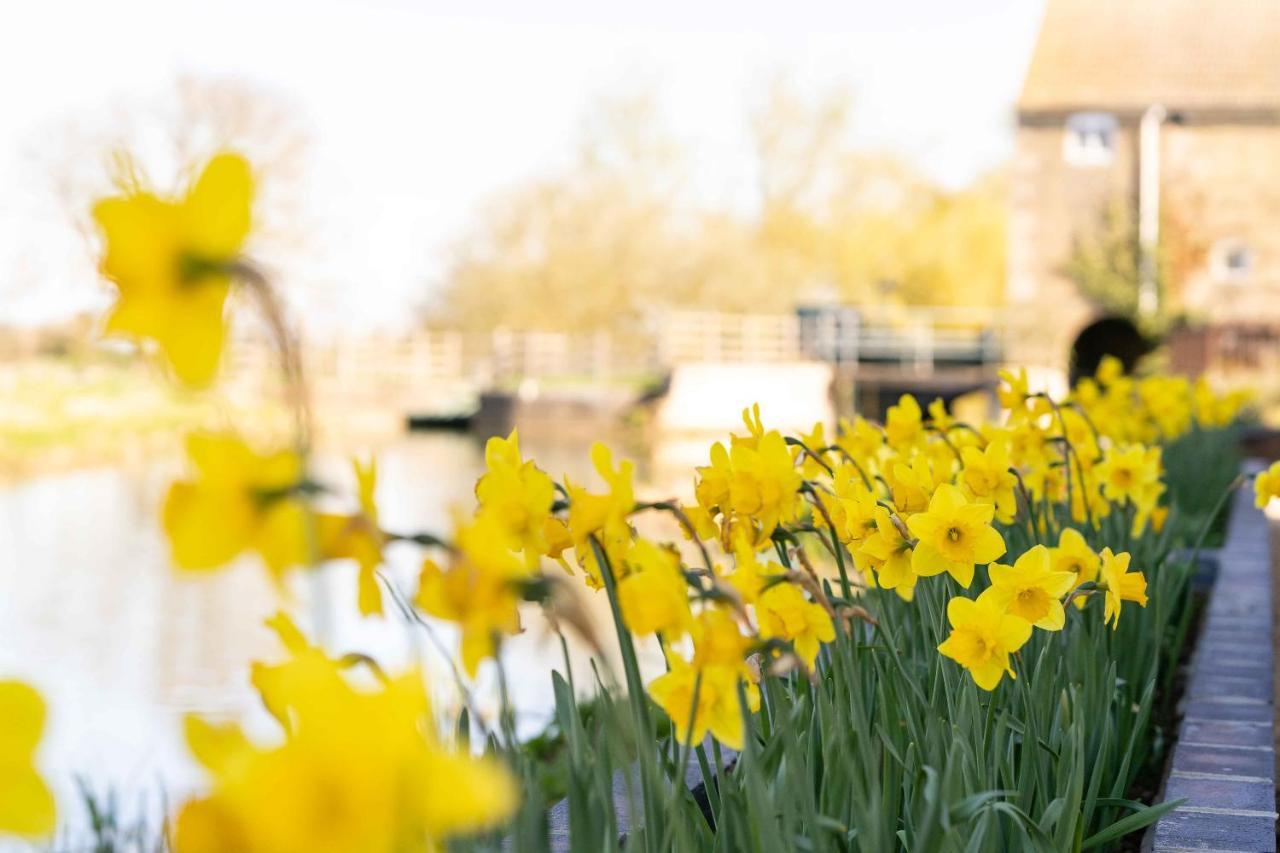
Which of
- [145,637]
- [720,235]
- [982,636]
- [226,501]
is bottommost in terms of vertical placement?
[145,637]

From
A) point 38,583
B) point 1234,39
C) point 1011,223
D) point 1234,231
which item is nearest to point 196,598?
point 38,583

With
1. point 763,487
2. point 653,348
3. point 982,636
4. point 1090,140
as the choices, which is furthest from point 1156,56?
point 763,487

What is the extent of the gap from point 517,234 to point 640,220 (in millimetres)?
2380

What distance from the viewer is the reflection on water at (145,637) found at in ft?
14.3

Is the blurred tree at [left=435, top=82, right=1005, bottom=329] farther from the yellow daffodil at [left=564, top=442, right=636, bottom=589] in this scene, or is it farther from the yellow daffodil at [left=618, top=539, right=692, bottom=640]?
the yellow daffodil at [left=618, top=539, right=692, bottom=640]

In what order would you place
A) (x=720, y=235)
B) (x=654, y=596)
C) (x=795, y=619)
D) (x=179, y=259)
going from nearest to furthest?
(x=179, y=259) < (x=654, y=596) < (x=795, y=619) < (x=720, y=235)

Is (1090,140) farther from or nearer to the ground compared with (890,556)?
farther from the ground

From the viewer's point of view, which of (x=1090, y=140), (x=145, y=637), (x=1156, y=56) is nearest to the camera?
(x=145, y=637)

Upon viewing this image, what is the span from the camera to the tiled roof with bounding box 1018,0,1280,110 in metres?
19.3

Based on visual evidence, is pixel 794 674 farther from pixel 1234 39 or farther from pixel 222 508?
pixel 1234 39

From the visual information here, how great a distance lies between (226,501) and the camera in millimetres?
736

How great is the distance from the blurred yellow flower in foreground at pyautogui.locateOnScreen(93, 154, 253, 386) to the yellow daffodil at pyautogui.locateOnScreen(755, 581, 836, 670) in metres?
0.60

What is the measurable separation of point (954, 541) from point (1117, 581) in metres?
0.22

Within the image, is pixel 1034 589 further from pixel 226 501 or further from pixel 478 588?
pixel 226 501
